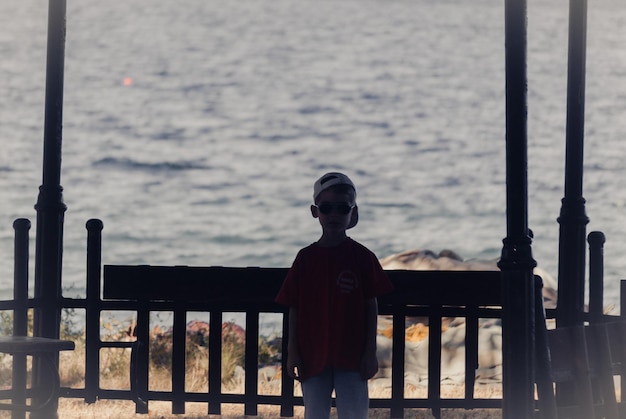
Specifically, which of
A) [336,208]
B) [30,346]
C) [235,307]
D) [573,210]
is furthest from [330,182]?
[573,210]

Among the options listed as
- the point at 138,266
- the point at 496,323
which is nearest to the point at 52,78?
the point at 138,266

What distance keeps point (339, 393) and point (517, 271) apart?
1.39 meters

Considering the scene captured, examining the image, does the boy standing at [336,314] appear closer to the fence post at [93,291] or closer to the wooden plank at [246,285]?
the wooden plank at [246,285]

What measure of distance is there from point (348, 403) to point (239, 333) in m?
8.92

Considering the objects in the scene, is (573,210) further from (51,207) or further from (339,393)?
(51,207)

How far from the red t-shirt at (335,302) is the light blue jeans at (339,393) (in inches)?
2.0

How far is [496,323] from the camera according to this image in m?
15.4

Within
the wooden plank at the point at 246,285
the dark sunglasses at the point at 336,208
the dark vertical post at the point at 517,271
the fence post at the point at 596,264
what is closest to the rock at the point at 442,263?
the fence post at the point at 596,264

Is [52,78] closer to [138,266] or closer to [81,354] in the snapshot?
[138,266]

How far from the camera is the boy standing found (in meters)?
5.06

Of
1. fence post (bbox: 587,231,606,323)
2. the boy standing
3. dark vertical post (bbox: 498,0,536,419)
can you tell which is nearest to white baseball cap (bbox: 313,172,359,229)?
the boy standing

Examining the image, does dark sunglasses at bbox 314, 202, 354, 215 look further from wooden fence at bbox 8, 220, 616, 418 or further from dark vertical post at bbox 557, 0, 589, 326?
dark vertical post at bbox 557, 0, 589, 326

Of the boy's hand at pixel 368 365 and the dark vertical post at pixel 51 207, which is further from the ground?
the dark vertical post at pixel 51 207

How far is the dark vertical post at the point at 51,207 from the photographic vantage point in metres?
7.71
